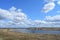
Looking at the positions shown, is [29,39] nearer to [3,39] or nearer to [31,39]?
[31,39]

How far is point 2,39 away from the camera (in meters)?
23.5

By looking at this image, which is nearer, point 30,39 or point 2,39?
point 2,39

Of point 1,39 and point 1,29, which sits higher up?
point 1,29

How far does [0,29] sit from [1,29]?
73 cm

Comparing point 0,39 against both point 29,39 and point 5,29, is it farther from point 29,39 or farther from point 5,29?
point 5,29

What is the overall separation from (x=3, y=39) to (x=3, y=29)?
12.9 m

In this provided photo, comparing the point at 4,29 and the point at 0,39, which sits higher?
the point at 4,29

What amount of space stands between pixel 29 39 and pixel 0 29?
11472 mm

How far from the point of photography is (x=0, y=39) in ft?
76.9

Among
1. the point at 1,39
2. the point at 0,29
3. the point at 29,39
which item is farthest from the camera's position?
the point at 0,29

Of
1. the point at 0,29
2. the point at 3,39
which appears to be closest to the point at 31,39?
the point at 3,39

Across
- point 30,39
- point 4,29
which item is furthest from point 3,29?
point 30,39

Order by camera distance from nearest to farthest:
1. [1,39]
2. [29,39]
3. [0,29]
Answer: [1,39]
[29,39]
[0,29]

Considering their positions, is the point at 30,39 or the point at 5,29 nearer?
the point at 30,39
